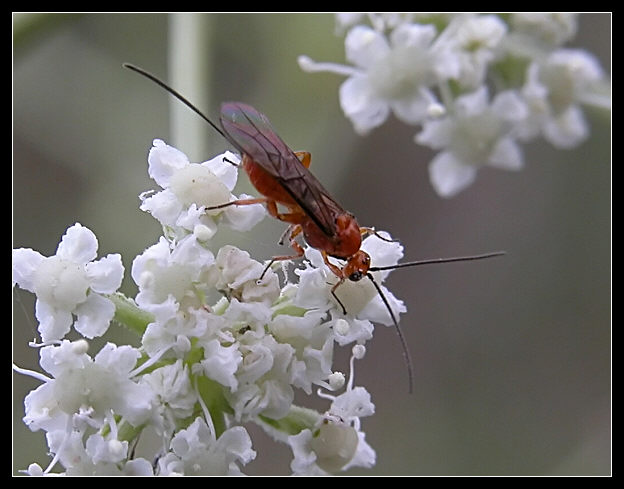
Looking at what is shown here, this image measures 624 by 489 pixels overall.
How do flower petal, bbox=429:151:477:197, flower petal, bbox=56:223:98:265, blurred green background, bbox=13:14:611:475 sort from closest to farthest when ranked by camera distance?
flower petal, bbox=56:223:98:265 < flower petal, bbox=429:151:477:197 < blurred green background, bbox=13:14:611:475

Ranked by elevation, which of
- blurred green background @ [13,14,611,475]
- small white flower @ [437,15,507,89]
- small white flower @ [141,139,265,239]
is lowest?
blurred green background @ [13,14,611,475]

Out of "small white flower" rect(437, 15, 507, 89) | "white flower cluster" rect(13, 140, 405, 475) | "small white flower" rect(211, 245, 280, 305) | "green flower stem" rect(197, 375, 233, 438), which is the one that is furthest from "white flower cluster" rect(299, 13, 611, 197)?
"green flower stem" rect(197, 375, 233, 438)

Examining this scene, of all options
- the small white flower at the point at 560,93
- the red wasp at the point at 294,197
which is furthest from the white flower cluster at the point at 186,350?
the small white flower at the point at 560,93

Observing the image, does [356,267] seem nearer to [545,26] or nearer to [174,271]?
[174,271]

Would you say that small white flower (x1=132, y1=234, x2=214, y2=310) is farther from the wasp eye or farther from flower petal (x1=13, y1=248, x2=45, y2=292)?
the wasp eye

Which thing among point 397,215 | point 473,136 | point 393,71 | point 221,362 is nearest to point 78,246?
point 221,362

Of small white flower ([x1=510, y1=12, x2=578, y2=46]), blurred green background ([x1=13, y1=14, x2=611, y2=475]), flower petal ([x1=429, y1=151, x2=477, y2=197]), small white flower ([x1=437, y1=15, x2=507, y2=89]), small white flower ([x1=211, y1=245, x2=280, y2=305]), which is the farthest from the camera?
blurred green background ([x1=13, y1=14, x2=611, y2=475])

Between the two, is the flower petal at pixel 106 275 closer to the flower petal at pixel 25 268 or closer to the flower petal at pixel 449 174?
the flower petal at pixel 25 268
